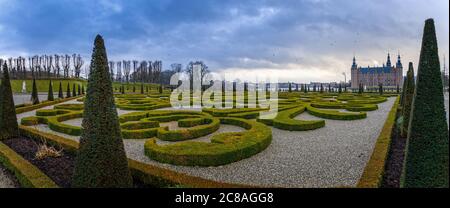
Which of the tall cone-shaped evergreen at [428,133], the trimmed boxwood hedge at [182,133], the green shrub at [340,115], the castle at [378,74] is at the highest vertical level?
the castle at [378,74]

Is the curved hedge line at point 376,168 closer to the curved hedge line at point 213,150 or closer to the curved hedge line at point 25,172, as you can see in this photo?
the curved hedge line at point 213,150

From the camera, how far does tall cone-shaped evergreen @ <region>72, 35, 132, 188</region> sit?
16.5ft

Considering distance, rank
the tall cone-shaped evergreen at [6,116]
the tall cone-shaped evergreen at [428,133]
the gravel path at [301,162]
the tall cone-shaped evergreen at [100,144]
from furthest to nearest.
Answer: the tall cone-shaped evergreen at [6,116] → the gravel path at [301,162] → the tall cone-shaped evergreen at [100,144] → the tall cone-shaped evergreen at [428,133]

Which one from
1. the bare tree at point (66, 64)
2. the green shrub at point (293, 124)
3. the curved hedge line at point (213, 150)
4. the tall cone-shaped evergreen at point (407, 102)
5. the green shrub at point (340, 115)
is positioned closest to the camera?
the curved hedge line at point (213, 150)

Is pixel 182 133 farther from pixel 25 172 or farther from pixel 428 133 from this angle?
pixel 428 133

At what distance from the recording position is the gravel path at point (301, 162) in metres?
6.41

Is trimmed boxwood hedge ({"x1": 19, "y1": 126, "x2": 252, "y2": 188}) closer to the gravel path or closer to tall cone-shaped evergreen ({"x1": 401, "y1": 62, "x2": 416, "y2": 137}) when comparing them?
the gravel path

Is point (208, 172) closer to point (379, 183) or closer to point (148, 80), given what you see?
point (379, 183)

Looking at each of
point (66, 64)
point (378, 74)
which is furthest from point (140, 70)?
point (378, 74)

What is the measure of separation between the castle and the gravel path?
307 ft

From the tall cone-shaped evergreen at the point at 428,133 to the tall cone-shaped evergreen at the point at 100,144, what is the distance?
430 centimetres

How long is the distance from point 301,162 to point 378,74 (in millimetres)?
103354

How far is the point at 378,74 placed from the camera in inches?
3900

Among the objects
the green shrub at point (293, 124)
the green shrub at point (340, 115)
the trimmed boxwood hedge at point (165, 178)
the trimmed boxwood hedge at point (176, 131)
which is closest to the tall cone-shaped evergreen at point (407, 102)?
the green shrub at point (340, 115)
